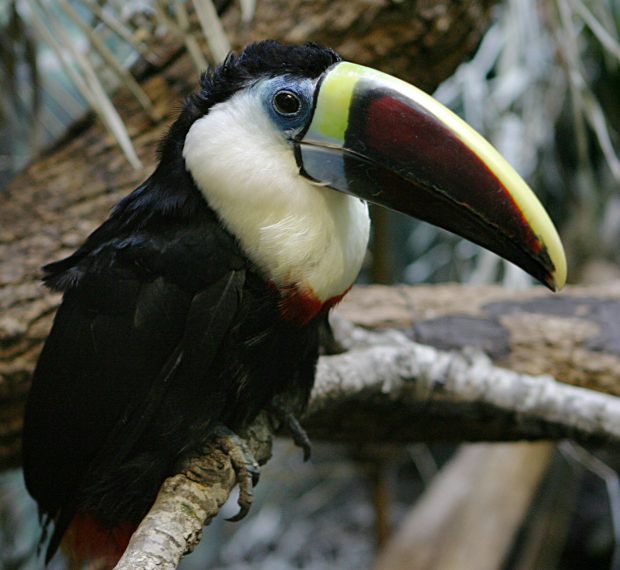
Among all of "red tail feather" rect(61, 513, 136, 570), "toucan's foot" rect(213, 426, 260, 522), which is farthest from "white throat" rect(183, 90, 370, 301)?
"red tail feather" rect(61, 513, 136, 570)

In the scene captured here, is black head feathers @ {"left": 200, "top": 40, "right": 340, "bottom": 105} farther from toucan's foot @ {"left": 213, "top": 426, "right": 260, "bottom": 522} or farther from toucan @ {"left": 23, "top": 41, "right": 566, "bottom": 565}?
toucan's foot @ {"left": 213, "top": 426, "right": 260, "bottom": 522}

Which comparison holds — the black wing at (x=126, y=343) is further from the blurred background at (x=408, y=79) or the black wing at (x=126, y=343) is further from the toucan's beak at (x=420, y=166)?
the blurred background at (x=408, y=79)

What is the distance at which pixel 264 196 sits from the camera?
144 centimetres

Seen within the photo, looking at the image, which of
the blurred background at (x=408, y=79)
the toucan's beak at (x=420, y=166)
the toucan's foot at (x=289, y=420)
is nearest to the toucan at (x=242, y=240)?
the toucan's beak at (x=420, y=166)

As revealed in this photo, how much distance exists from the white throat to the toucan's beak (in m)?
0.05

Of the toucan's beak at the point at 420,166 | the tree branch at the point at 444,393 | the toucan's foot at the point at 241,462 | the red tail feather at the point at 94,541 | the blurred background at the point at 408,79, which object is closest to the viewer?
the toucan's beak at the point at 420,166

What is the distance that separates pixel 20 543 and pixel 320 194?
6.79 ft

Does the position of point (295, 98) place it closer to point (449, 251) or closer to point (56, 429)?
point (56, 429)

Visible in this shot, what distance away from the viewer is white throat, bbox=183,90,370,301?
1.44 metres

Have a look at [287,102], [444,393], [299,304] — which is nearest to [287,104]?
[287,102]

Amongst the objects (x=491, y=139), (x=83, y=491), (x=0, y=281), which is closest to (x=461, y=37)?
(x=491, y=139)

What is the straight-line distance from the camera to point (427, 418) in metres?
2.13

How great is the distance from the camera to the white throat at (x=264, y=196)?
4.72ft

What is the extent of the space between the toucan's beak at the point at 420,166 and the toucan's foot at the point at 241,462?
1.68 feet
